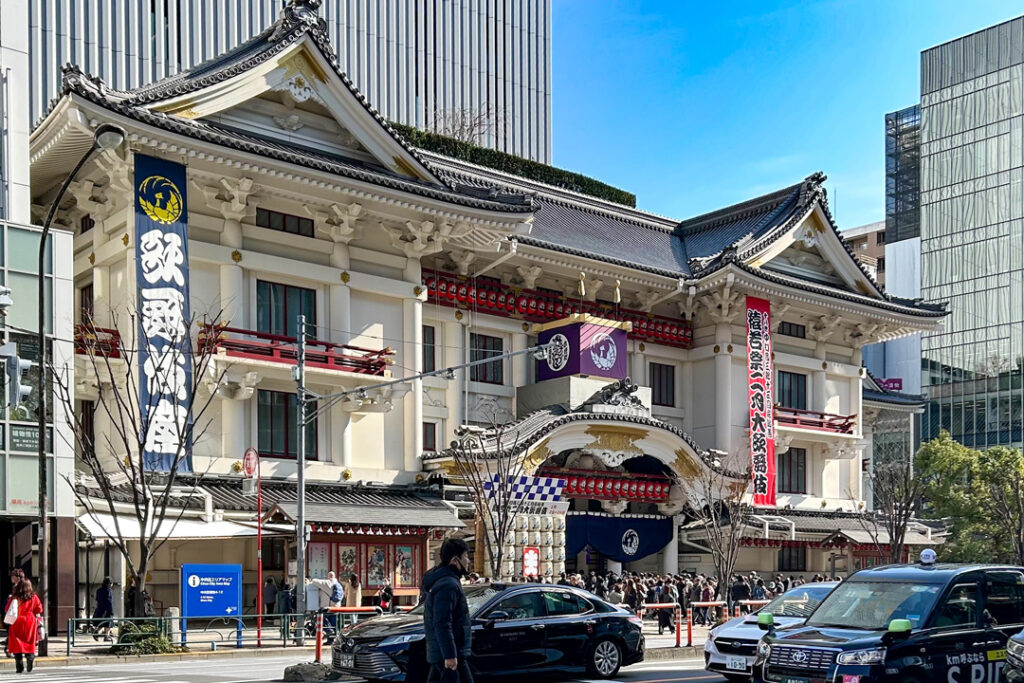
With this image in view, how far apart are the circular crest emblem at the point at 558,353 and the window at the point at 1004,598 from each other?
24.8 meters

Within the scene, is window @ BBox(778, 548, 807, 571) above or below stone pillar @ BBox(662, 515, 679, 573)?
below

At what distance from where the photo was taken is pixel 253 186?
3189 centimetres

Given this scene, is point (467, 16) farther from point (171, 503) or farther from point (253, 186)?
point (171, 503)

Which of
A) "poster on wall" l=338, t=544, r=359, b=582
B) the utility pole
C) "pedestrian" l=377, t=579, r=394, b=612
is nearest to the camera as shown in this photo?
the utility pole

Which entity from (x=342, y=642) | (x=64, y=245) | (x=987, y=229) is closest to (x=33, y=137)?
(x=64, y=245)

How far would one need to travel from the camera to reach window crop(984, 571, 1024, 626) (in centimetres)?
1359

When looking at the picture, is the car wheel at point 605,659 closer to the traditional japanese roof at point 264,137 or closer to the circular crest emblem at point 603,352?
the traditional japanese roof at point 264,137

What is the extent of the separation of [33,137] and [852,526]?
100 feet

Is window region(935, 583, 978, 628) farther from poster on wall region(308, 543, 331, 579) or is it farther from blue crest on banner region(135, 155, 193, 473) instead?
poster on wall region(308, 543, 331, 579)

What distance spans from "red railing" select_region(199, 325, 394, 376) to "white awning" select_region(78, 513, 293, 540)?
13.8 feet

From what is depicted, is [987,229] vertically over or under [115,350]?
over

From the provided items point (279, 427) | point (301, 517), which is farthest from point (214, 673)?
point (279, 427)

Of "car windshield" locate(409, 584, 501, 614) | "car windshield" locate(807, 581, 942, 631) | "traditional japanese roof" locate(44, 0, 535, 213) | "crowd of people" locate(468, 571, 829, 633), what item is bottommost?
"crowd of people" locate(468, 571, 829, 633)

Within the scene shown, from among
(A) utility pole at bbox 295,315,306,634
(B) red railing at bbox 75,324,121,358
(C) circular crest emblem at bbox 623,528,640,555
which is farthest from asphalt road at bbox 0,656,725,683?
(C) circular crest emblem at bbox 623,528,640,555
